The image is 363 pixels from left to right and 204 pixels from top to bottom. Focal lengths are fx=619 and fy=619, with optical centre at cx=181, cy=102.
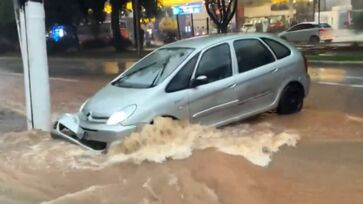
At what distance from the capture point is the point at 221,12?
3150cm

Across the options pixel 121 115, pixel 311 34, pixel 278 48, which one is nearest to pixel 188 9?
pixel 311 34

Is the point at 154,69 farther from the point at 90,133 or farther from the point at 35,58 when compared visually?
the point at 35,58

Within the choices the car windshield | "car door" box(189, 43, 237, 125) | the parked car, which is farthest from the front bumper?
the parked car

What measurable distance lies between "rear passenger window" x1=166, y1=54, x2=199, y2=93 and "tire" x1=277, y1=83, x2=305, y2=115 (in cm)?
198

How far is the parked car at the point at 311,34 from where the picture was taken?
123 feet

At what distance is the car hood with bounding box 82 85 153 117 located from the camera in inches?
324

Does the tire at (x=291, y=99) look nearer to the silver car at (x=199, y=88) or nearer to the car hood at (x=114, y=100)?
the silver car at (x=199, y=88)

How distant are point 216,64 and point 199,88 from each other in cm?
64

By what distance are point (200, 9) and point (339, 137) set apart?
44443 mm

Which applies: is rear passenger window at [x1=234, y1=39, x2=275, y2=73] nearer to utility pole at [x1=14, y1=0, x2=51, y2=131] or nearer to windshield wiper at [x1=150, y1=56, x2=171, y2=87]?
windshield wiper at [x1=150, y1=56, x2=171, y2=87]

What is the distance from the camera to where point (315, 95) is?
45.1 ft

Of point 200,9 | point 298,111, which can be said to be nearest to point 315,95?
point 298,111

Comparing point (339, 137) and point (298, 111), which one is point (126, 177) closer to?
point (339, 137)

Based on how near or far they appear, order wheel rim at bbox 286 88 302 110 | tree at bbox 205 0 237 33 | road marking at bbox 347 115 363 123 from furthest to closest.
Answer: tree at bbox 205 0 237 33
wheel rim at bbox 286 88 302 110
road marking at bbox 347 115 363 123
